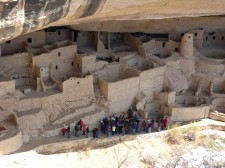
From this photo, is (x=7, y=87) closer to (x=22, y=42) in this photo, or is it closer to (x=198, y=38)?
(x=22, y=42)

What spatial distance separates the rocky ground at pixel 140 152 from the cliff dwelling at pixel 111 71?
0.69 m

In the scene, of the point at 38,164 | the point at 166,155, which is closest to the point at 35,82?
the point at 38,164

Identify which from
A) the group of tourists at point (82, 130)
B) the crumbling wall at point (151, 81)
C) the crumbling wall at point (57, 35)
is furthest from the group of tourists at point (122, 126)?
the crumbling wall at point (57, 35)

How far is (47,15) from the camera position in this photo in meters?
8.89

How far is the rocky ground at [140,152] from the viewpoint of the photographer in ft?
36.9

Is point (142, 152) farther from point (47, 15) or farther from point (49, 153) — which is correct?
point (47, 15)

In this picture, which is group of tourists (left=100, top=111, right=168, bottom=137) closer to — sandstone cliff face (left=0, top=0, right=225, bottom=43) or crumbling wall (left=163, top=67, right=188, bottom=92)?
crumbling wall (left=163, top=67, right=188, bottom=92)

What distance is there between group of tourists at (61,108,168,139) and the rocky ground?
0.30m

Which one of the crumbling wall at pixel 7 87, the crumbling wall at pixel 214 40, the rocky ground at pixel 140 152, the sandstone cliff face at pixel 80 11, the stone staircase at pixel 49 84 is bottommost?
the rocky ground at pixel 140 152

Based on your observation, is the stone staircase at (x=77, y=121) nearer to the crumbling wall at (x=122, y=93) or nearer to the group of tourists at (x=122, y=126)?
the group of tourists at (x=122, y=126)

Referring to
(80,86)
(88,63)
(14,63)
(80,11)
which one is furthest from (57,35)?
(80,11)

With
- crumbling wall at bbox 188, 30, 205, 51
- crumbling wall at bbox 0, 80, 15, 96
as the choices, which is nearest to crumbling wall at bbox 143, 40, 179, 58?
crumbling wall at bbox 188, 30, 205, 51

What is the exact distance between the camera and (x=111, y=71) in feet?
49.6

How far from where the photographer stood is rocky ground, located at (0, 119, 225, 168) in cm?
1124
